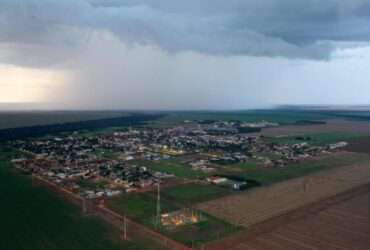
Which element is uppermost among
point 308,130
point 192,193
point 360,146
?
point 308,130

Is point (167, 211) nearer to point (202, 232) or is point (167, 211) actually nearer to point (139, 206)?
point (139, 206)

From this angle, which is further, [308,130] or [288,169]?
[308,130]

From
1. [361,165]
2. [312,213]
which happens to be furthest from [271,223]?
[361,165]

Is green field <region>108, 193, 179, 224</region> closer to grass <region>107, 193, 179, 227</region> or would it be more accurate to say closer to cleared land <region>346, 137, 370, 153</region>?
grass <region>107, 193, 179, 227</region>

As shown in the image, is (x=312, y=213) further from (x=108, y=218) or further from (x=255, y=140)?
(x=255, y=140)

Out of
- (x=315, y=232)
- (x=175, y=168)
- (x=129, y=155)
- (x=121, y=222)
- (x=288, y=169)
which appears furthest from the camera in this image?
(x=129, y=155)

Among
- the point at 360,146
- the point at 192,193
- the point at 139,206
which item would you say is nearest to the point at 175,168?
the point at 192,193
